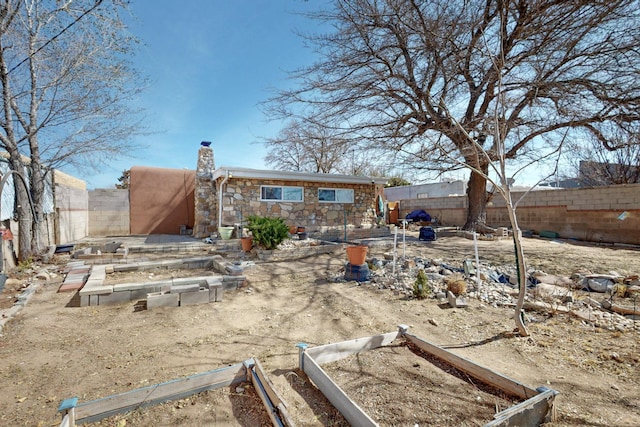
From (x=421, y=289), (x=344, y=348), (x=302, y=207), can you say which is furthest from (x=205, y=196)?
(x=344, y=348)

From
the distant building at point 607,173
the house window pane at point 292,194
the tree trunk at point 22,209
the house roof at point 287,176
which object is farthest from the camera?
the distant building at point 607,173

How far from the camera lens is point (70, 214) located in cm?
938

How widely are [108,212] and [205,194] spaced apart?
457cm

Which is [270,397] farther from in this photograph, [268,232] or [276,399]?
[268,232]

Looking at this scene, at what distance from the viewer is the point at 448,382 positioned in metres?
2.22

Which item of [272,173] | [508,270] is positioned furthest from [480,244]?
[272,173]

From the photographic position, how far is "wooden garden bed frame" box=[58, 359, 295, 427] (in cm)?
172

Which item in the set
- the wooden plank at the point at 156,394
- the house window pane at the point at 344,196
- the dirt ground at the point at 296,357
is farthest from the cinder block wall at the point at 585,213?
the wooden plank at the point at 156,394

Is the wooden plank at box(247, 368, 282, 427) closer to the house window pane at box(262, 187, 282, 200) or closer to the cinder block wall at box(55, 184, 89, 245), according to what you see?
the house window pane at box(262, 187, 282, 200)

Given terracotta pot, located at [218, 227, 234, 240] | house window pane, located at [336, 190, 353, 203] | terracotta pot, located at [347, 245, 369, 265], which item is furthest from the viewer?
house window pane, located at [336, 190, 353, 203]

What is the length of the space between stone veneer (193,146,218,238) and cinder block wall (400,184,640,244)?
12731 millimetres

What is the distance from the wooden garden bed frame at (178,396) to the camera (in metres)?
1.72

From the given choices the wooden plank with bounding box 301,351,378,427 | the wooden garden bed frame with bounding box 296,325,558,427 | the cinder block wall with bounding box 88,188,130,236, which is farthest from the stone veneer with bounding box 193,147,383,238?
the wooden plank with bounding box 301,351,378,427

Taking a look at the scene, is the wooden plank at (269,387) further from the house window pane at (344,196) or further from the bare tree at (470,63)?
the house window pane at (344,196)
